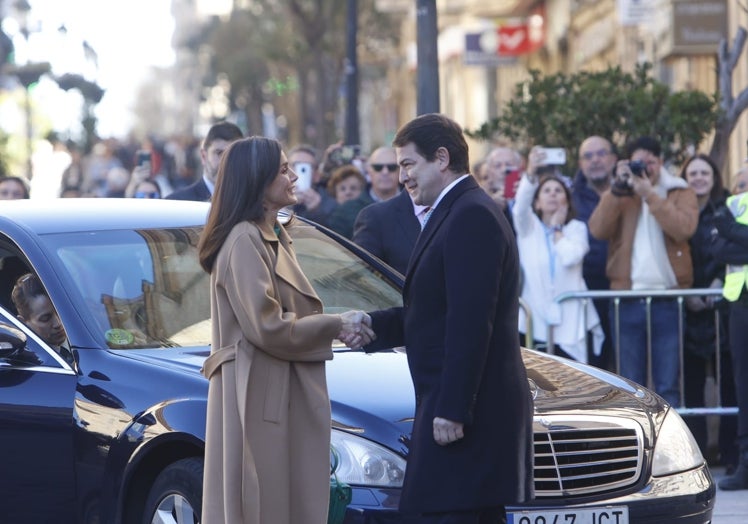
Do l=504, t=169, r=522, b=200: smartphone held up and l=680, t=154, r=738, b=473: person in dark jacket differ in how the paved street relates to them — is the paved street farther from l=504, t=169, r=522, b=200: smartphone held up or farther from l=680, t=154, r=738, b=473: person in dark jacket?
l=504, t=169, r=522, b=200: smartphone held up

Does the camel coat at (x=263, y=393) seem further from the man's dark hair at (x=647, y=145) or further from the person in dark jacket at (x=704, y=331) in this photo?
the man's dark hair at (x=647, y=145)

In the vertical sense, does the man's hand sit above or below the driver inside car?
below

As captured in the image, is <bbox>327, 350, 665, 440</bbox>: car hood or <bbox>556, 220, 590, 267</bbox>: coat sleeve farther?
<bbox>556, 220, 590, 267</bbox>: coat sleeve

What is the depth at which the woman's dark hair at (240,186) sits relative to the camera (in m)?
5.25

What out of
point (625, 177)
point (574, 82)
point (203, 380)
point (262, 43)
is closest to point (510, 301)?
point (203, 380)

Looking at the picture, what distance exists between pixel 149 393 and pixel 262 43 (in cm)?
3506

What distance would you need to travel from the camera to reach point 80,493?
6.13 metres

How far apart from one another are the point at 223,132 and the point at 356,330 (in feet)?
15.5

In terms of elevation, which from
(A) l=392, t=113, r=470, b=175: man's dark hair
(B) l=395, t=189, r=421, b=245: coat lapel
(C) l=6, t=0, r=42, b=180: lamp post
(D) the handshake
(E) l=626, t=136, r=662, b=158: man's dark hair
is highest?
(C) l=6, t=0, r=42, b=180: lamp post

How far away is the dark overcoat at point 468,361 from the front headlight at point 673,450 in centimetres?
133

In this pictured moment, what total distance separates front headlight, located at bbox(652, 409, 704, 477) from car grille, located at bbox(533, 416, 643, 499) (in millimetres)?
109

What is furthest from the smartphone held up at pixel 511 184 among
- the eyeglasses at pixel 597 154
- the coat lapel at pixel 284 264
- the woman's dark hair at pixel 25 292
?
the coat lapel at pixel 284 264

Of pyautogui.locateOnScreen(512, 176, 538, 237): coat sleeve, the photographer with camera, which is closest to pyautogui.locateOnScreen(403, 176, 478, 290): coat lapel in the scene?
the photographer with camera

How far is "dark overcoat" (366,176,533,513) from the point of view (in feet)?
16.1
